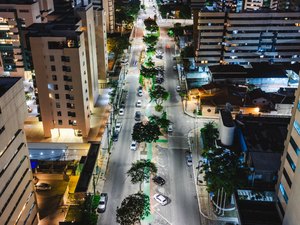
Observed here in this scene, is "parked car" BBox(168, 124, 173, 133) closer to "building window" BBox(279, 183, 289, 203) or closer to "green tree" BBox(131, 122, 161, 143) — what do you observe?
"green tree" BBox(131, 122, 161, 143)

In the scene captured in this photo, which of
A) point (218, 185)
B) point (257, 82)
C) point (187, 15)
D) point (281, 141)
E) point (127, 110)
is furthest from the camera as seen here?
point (187, 15)

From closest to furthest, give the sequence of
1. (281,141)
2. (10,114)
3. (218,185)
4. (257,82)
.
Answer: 1. (10,114)
2. (218,185)
3. (281,141)
4. (257,82)

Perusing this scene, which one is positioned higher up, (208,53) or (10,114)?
(10,114)

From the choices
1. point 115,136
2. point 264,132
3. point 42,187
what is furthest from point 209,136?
point 42,187

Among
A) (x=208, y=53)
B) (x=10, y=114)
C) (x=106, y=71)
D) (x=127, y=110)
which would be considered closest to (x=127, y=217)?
(x=10, y=114)

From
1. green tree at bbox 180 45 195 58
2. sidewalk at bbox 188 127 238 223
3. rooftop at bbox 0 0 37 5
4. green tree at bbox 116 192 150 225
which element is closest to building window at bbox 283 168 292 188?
sidewalk at bbox 188 127 238 223

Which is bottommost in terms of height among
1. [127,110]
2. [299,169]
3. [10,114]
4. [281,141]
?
[127,110]

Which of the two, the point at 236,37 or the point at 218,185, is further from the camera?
the point at 236,37

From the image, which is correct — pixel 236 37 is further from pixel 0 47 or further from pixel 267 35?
pixel 0 47
